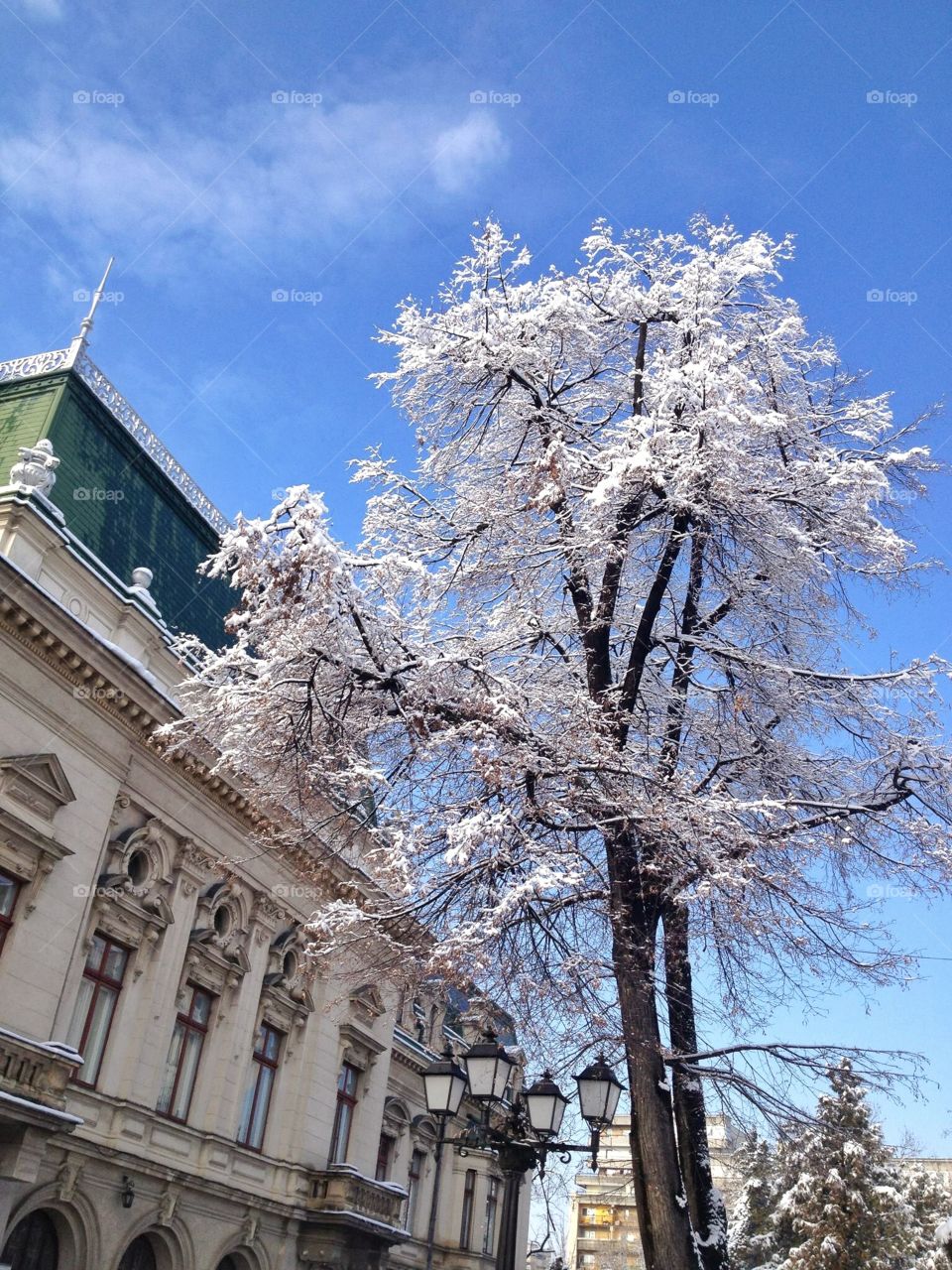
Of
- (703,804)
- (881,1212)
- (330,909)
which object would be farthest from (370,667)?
(881,1212)

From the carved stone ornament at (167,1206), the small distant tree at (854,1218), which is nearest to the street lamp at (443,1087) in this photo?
the carved stone ornament at (167,1206)

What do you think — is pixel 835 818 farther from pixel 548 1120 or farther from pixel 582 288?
pixel 582 288

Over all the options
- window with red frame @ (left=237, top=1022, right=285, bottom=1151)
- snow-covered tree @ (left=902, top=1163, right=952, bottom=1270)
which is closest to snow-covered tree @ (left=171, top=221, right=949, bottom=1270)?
window with red frame @ (left=237, top=1022, right=285, bottom=1151)

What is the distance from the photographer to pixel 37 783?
16.6 metres

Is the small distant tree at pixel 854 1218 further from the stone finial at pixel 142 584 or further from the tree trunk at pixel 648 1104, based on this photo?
the tree trunk at pixel 648 1104

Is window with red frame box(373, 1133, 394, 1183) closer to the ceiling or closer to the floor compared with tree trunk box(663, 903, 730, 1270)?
closer to the ceiling

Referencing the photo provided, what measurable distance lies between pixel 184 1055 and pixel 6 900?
6.03 m

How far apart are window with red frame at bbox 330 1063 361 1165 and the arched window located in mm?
6656

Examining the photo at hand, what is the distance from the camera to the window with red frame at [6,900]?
16.0 metres

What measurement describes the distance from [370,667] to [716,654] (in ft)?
11.6

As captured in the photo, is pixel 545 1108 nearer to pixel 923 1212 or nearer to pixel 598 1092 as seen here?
pixel 598 1092

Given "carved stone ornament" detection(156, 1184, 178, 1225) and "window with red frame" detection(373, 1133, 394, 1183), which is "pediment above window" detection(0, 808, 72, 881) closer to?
"carved stone ornament" detection(156, 1184, 178, 1225)

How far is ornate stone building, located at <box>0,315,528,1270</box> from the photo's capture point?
16297 millimetres

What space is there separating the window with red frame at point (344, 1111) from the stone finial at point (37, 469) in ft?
49.8
